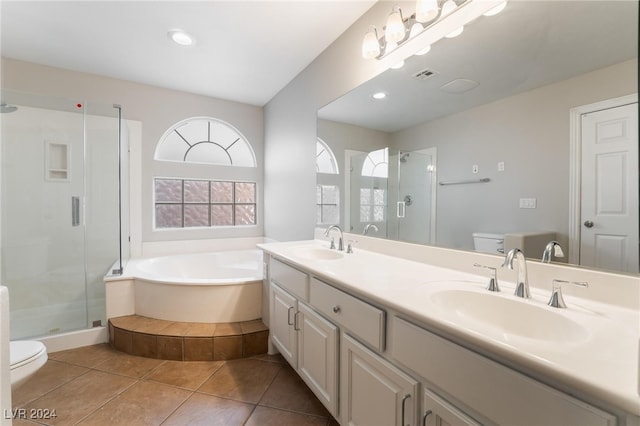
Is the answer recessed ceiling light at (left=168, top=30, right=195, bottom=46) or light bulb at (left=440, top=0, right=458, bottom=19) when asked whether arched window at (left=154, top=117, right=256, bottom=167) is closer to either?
recessed ceiling light at (left=168, top=30, right=195, bottom=46)

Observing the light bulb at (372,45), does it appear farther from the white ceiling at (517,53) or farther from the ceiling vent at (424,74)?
the ceiling vent at (424,74)

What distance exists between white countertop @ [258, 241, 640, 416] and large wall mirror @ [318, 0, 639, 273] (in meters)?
0.22

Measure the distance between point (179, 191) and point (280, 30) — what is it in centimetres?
218

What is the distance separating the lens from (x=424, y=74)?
1487mm

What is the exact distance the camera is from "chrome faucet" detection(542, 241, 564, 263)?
998mm

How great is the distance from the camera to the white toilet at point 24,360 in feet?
A: 4.27

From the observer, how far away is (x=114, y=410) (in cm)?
154

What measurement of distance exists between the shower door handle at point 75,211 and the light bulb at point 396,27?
301 centimetres

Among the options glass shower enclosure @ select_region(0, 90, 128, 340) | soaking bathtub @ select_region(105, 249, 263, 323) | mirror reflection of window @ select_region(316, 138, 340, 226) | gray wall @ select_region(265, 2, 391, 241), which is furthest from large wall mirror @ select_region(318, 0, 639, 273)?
glass shower enclosure @ select_region(0, 90, 128, 340)

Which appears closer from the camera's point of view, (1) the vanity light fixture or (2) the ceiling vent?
(1) the vanity light fixture

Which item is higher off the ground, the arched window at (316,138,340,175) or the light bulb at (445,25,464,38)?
the light bulb at (445,25,464,38)

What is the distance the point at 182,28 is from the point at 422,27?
5.65 ft

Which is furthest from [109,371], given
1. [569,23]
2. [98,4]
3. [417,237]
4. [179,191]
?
[569,23]

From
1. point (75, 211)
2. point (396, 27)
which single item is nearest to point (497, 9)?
point (396, 27)
